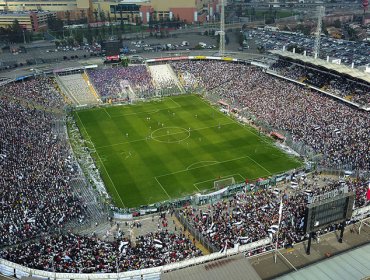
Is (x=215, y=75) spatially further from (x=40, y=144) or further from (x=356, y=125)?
(x=40, y=144)

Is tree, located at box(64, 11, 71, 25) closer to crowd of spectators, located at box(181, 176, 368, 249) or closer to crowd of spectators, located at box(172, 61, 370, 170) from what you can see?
crowd of spectators, located at box(172, 61, 370, 170)

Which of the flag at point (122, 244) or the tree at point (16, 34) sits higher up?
the tree at point (16, 34)

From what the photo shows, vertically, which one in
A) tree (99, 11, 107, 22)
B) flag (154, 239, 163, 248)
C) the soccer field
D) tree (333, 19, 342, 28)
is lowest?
the soccer field

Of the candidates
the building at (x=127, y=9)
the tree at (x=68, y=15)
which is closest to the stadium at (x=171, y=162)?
the building at (x=127, y=9)

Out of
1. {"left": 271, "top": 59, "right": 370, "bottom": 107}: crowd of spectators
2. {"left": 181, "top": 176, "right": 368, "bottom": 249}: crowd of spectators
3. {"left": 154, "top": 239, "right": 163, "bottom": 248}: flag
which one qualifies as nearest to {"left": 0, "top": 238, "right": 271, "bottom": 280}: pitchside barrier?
{"left": 154, "top": 239, "right": 163, "bottom": 248}: flag

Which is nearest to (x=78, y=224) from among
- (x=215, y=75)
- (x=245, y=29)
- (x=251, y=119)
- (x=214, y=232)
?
(x=214, y=232)

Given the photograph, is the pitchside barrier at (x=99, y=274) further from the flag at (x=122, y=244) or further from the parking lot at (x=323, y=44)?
the parking lot at (x=323, y=44)
